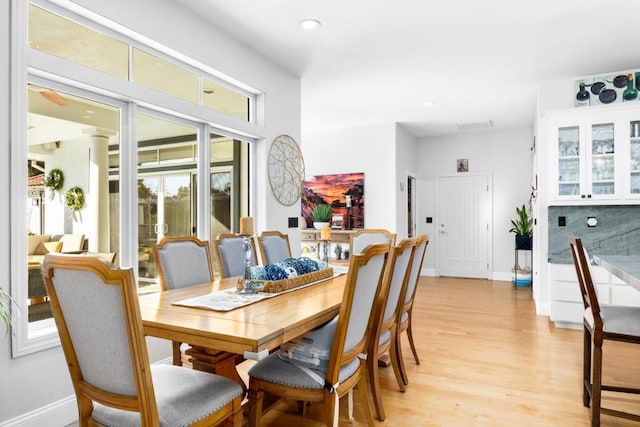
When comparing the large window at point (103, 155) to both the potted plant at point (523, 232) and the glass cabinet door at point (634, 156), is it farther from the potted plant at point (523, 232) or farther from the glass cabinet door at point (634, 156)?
the potted plant at point (523, 232)

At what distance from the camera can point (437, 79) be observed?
Result: 4.61 metres

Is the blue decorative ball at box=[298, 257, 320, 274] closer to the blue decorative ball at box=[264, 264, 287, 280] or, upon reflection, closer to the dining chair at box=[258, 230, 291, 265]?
the blue decorative ball at box=[264, 264, 287, 280]

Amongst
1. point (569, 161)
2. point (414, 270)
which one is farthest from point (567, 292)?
point (414, 270)

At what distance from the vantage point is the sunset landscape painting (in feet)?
22.0

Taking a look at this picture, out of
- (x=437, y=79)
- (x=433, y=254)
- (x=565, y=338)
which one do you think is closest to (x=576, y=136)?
(x=437, y=79)

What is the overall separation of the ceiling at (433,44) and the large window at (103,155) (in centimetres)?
71

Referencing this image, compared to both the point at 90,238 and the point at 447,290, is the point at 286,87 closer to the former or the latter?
the point at 90,238

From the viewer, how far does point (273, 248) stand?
330 cm

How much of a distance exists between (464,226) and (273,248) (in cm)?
511

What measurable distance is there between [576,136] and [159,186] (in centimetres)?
411

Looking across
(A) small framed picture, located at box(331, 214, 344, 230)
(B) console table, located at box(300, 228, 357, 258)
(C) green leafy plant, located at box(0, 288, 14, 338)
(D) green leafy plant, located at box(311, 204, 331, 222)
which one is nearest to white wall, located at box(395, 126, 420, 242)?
(B) console table, located at box(300, 228, 357, 258)

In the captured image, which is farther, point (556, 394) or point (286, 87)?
point (286, 87)

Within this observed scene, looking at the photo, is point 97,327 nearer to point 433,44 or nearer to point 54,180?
point 54,180

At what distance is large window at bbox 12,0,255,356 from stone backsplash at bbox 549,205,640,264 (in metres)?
3.55
